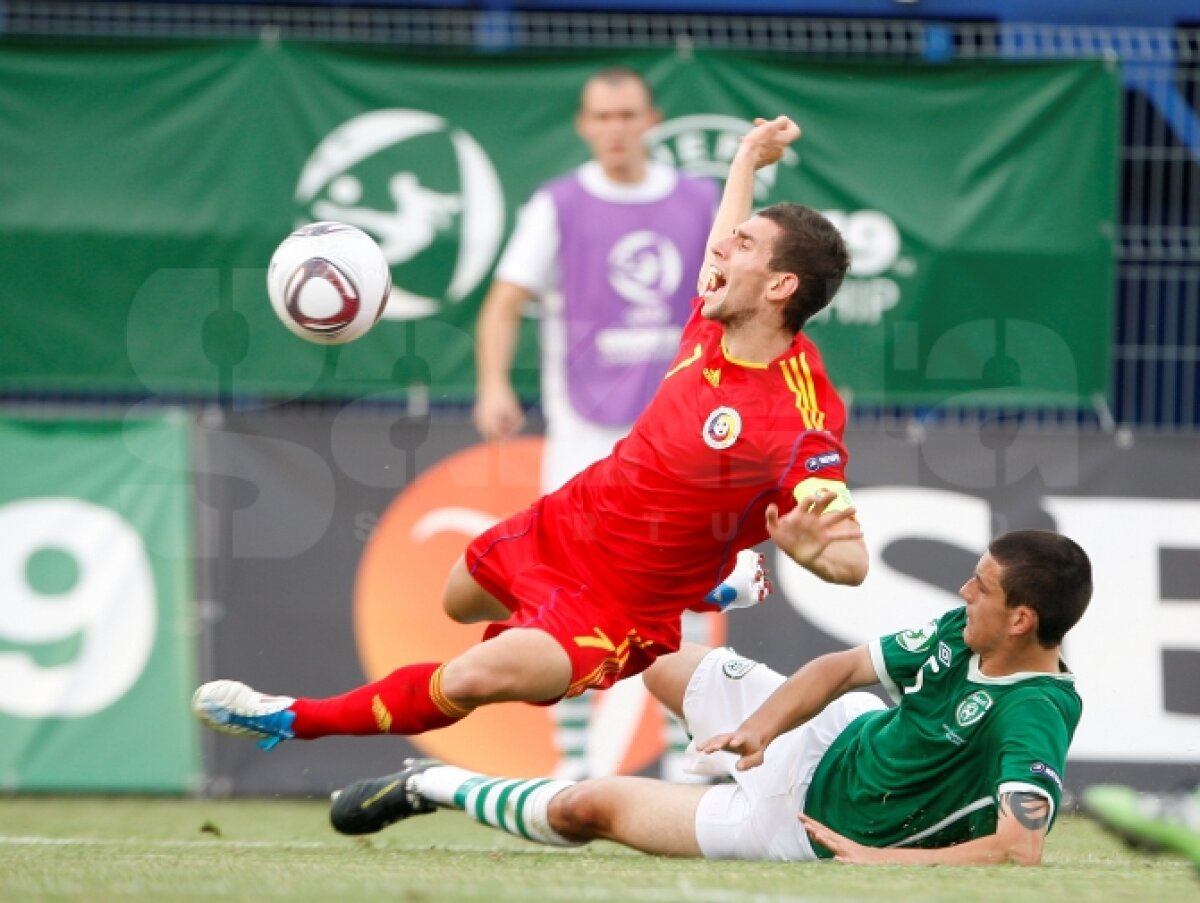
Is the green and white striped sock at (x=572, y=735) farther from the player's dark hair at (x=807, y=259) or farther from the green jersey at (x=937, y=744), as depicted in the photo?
the player's dark hair at (x=807, y=259)

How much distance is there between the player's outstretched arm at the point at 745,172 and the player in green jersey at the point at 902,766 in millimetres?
1378

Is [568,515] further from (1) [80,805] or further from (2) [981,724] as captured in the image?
(1) [80,805]

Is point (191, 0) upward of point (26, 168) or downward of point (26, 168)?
upward

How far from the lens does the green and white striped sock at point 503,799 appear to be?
5.84 meters

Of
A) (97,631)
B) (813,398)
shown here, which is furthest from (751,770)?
(97,631)

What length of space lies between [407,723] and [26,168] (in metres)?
4.51

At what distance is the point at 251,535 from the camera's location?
8211 millimetres

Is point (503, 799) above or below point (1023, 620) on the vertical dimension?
below

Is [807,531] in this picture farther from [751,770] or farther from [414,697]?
[414,697]

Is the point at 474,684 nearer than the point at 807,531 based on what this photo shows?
No

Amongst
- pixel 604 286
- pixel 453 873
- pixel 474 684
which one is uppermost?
pixel 604 286

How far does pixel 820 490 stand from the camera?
523 centimetres

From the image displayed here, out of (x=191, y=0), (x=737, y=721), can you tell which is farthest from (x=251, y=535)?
(x=191, y=0)

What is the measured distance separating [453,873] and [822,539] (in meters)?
1.32
